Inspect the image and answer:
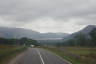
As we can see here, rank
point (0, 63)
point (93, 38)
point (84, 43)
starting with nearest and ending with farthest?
1. point (0, 63)
2. point (93, 38)
3. point (84, 43)

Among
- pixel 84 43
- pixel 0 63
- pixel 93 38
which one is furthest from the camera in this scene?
pixel 84 43

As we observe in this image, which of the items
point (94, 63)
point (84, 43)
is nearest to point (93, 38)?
point (84, 43)

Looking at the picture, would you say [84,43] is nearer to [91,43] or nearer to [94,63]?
[91,43]

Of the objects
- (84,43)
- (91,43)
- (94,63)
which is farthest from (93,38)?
(94,63)

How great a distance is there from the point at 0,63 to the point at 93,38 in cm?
12350

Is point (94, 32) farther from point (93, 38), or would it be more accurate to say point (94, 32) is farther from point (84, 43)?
point (84, 43)

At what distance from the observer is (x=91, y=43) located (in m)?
148

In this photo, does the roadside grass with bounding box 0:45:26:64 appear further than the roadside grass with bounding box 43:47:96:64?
No

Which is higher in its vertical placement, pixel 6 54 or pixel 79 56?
pixel 6 54

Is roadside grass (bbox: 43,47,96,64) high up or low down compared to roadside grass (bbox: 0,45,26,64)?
down

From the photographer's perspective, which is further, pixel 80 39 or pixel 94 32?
pixel 80 39

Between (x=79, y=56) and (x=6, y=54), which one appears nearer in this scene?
(x=6, y=54)

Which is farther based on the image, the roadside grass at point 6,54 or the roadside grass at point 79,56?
the roadside grass at point 79,56

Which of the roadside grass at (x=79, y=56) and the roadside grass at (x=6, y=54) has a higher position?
the roadside grass at (x=6, y=54)
